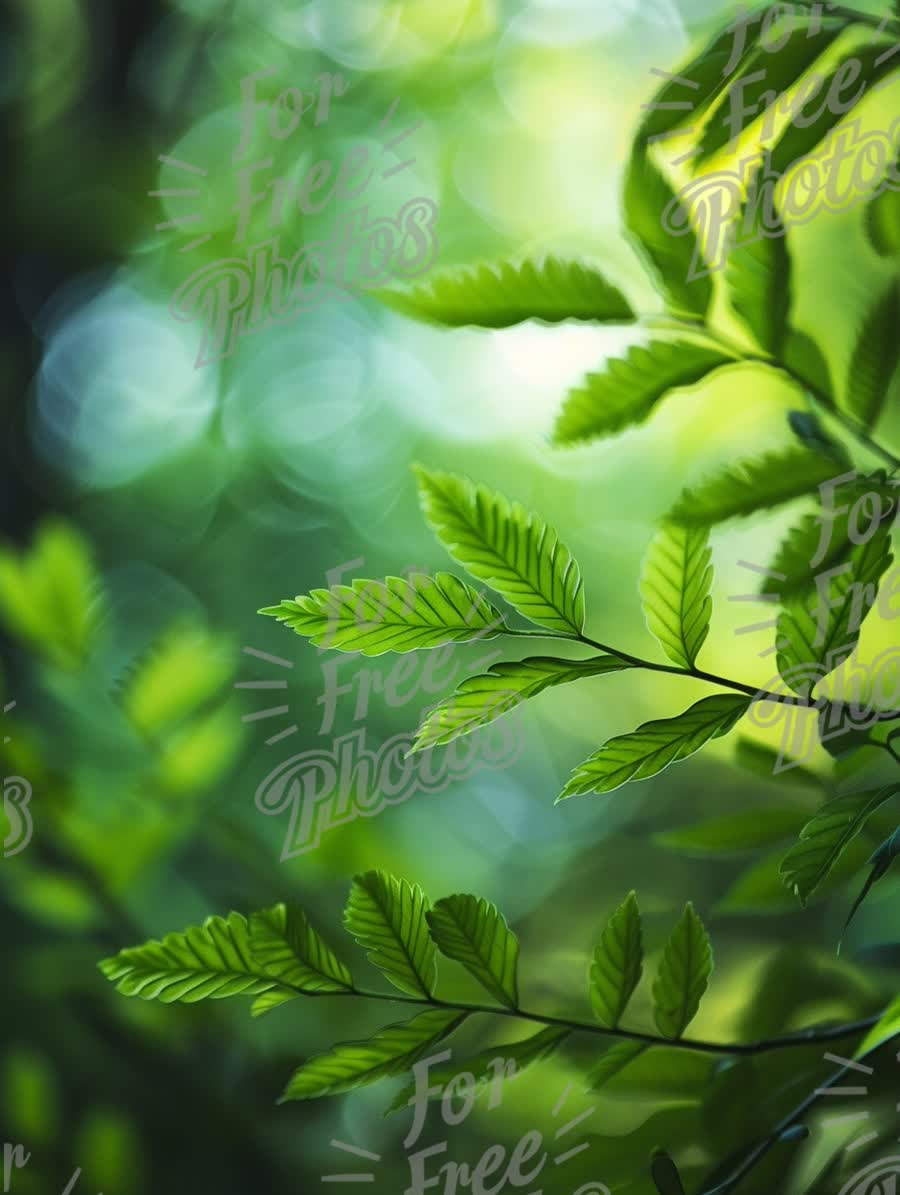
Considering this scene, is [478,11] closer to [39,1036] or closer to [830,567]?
[830,567]

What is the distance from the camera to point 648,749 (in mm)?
210

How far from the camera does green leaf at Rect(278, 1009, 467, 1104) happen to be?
227 millimetres

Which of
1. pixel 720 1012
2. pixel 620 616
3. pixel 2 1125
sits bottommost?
pixel 2 1125

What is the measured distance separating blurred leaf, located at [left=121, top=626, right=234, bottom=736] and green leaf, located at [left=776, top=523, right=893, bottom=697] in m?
0.25

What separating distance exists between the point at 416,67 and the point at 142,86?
156 millimetres

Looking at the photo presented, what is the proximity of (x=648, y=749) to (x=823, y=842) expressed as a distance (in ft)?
0.13

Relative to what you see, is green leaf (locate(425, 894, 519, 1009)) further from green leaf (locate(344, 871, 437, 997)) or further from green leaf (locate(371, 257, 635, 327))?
green leaf (locate(371, 257, 635, 327))

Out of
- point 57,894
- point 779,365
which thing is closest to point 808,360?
point 779,365

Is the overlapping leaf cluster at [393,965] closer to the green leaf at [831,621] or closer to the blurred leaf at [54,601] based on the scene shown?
the green leaf at [831,621]

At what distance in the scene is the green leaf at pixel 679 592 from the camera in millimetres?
223

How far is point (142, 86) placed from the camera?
0.56m

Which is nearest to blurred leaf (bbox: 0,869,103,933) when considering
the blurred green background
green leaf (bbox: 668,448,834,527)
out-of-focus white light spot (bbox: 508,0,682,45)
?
the blurred green background

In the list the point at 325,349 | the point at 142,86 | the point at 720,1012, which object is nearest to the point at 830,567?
the point at 720,1012

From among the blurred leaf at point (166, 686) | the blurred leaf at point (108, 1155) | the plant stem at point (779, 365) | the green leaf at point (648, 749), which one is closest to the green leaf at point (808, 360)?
the plant stem at point (779, 365)
